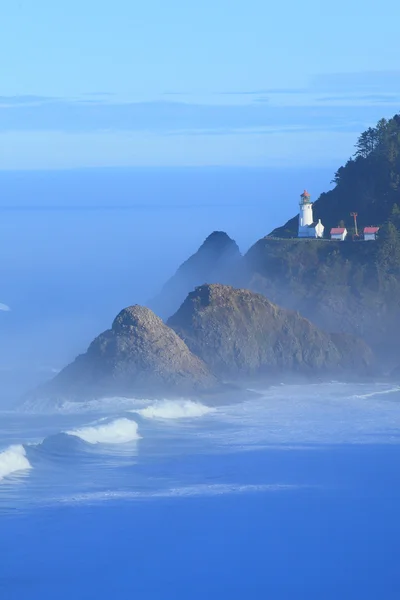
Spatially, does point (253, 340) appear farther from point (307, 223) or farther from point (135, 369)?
point (307, 223)

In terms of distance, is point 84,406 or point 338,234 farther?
point 338,234

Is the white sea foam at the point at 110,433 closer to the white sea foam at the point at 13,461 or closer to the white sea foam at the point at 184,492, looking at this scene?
the white sea foam at the point at 13,461

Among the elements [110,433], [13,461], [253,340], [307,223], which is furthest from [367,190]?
[13,461]

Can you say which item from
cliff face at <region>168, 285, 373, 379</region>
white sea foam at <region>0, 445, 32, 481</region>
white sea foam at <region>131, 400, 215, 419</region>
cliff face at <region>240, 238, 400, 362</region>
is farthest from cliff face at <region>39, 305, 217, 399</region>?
cliff face at <region>240, 238, 400, 362</region>

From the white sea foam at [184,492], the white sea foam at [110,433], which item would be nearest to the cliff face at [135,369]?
the white sea foam at [110,433]

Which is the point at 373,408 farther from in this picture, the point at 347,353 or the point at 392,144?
the point at 392,144
